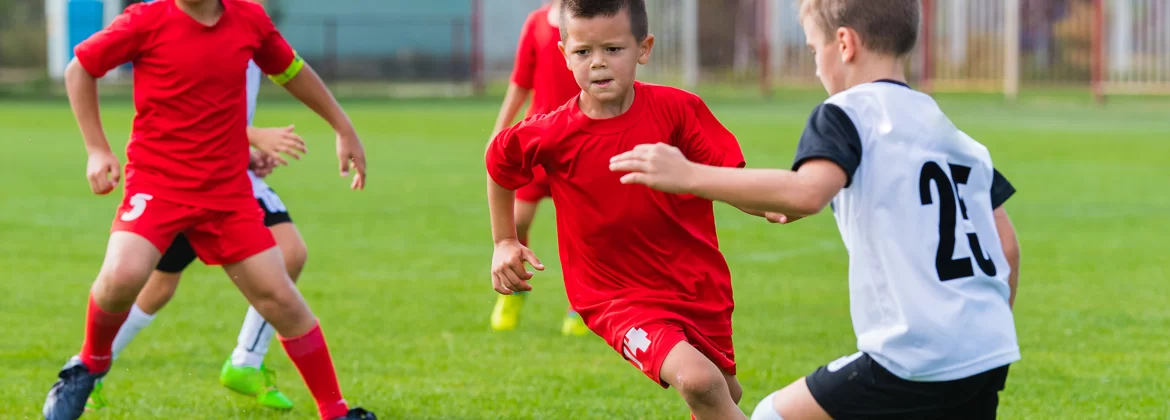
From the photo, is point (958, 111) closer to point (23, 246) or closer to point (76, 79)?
point (23, 246)

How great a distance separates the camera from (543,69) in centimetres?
722

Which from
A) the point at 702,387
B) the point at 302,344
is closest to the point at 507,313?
the point at 302,344

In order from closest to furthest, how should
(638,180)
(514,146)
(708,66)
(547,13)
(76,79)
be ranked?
(638,180) → (514,146) → (76,79) → (547,13) → (708,66)

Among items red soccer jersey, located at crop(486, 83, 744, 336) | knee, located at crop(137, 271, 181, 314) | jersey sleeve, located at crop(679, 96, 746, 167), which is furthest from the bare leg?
knee, located at crop(137, 271, 181, 314)

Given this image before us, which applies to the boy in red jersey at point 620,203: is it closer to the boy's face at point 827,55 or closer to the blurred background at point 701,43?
the boy's face at point 827,55

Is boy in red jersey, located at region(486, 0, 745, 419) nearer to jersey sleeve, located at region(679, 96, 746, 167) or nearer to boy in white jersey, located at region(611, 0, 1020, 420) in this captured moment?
jersey sleeve, located at region(679, 96, 746, 167)

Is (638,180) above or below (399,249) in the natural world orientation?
above

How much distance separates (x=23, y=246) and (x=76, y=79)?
5.71 metres

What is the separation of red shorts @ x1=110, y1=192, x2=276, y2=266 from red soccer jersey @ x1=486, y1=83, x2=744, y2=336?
1.16 m

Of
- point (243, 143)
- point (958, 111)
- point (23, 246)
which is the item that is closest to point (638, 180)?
point (243, 143)

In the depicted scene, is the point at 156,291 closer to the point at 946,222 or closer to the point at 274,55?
the point at 274,55

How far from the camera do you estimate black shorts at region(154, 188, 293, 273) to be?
16.8 feet

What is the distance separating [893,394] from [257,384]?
308cm

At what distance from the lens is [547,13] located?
7367 millimetres
